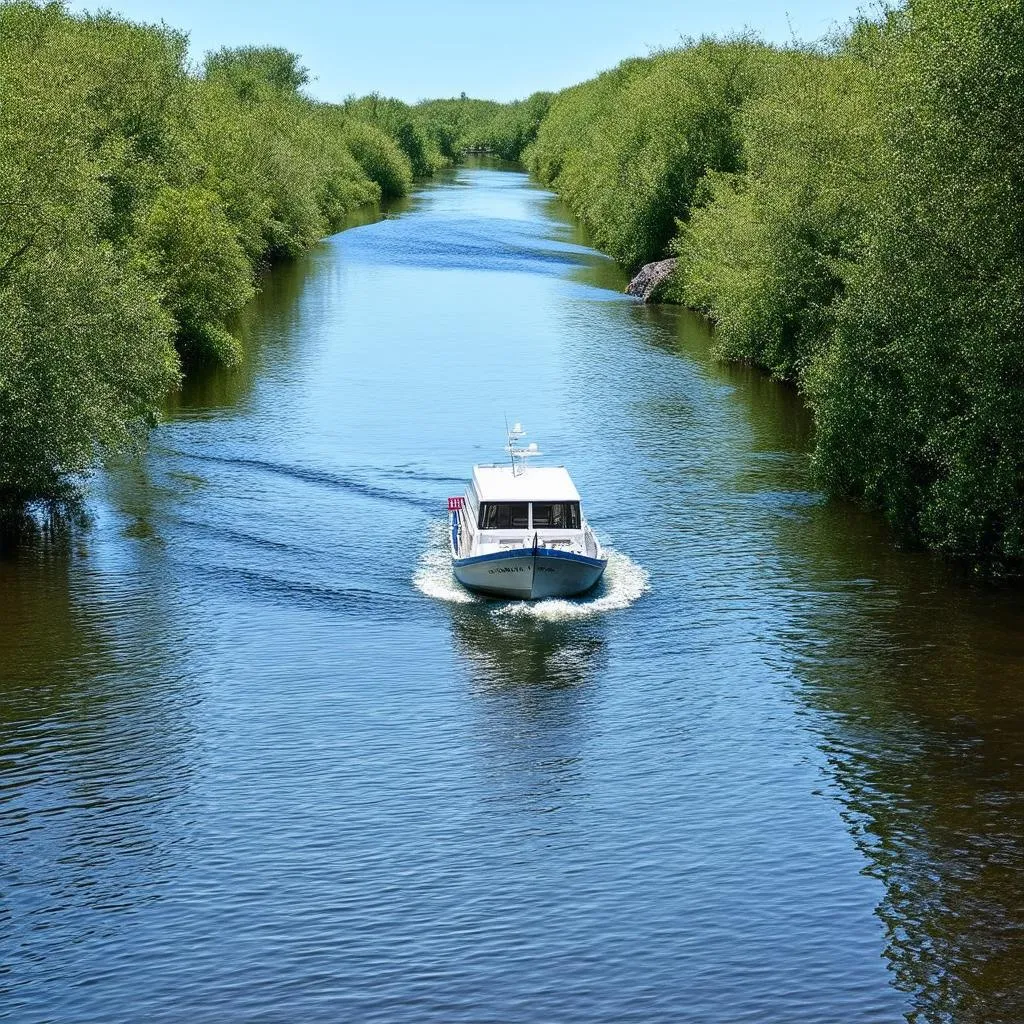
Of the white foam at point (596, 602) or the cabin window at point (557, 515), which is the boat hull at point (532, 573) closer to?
the white foam at point (596, 602)

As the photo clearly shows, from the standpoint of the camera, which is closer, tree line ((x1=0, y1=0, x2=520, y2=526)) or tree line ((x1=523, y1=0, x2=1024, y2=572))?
tree line ((x1=523, y1=0, x2=1024, y2=572))

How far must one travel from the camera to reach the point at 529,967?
73.9 feet

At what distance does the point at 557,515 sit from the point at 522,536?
120 centimetres

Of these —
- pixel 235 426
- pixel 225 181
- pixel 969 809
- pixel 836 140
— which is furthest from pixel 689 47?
pixel 969 809

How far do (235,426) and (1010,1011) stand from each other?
A: 141 ft

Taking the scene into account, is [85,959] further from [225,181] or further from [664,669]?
[225,181]

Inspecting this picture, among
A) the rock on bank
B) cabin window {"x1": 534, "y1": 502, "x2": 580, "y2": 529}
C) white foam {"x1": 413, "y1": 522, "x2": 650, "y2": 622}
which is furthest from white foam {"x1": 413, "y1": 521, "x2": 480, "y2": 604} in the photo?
the rock on bank

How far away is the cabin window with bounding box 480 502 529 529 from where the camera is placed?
4156 cm

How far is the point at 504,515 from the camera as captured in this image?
41688mm

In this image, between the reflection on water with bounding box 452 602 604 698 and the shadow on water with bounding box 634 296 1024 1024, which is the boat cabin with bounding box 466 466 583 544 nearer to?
the reflection on water with bounding box 452 602 604 698

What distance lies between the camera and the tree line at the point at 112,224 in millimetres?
42844

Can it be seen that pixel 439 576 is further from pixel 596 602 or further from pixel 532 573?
pixel 596 602

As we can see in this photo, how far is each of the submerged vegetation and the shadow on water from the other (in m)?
2.01

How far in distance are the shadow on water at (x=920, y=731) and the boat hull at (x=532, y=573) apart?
554 centimetres
